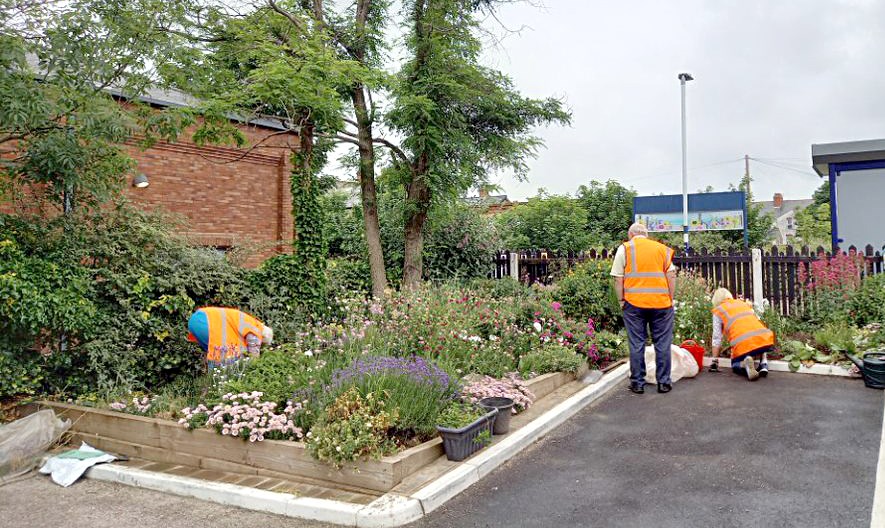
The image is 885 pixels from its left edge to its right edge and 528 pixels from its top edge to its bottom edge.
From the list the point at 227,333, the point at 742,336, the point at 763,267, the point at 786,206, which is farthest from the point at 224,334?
the point at 786,206

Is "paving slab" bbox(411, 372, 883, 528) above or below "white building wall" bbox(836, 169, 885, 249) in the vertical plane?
below

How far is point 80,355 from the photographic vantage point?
6.83 meters

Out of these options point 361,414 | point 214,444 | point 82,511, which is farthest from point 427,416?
point 82,511

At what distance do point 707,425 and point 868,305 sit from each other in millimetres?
5454

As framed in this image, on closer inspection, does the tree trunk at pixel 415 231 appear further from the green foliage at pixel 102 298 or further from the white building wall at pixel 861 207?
the white building wall at pixel 861 207

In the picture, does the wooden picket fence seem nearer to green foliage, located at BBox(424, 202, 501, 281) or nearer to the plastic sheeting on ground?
green foliage, located at BBox(424, 202, 501, 281)

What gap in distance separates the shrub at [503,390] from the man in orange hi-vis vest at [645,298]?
1.59m

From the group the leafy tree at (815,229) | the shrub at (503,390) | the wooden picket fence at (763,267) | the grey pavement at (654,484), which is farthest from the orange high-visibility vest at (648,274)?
the leafy tree at (815,229)

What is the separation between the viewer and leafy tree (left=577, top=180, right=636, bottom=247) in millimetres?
28406

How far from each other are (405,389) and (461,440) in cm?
66

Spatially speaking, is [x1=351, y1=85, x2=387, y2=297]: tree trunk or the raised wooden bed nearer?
the raised wooden bed

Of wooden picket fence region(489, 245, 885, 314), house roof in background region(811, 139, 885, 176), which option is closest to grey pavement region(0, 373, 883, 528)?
wooden picket fence region(489, 245, 885, 314)

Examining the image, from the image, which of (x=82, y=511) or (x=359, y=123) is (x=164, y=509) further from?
(x=359, y=123)

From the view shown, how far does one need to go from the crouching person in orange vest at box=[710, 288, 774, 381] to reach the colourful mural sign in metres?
13.2
